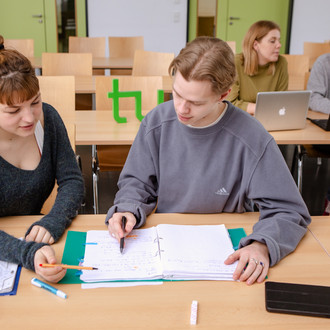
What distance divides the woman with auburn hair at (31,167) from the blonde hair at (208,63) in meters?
0.46

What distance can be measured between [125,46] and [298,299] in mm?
4963

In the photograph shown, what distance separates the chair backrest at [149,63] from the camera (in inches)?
168

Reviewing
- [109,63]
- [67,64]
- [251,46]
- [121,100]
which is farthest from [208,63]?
[109,63]

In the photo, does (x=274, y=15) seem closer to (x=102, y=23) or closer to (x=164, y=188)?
(x=102, y=23)

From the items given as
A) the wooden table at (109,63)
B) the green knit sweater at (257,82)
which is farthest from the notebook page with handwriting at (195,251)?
the wooden table at (109,63)

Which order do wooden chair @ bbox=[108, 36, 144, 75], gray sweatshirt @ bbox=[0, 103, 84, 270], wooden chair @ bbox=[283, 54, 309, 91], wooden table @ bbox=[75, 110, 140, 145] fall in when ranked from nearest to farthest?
gray sweatshirt @ bbox=[0, 103, 84, 270], wooden table @ bbox=[75, 110, 140, 145], wooden chair @ bbox=[283, 54, 309, 91], wooden chair @ bbox=[108, 36, 144, 75]

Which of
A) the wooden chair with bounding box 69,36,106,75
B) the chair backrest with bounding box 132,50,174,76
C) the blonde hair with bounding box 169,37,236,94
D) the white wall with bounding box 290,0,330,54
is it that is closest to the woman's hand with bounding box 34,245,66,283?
the blonde hair with bounding box 169,37,236,94

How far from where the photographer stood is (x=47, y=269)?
106 centimetres

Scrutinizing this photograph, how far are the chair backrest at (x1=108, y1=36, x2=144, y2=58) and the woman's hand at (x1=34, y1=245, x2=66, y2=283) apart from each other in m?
4.69

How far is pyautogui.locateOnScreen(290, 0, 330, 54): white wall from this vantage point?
7008 mm

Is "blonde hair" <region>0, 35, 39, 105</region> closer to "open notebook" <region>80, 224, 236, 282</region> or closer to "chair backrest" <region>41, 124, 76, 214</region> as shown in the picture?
"open notebook" <region>80, 224, 236, 282</region>

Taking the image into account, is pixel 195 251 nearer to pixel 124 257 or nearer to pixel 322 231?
pixel 124 257

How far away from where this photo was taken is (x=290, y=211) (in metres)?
1.31

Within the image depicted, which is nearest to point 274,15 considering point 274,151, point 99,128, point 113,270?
point 99,128
